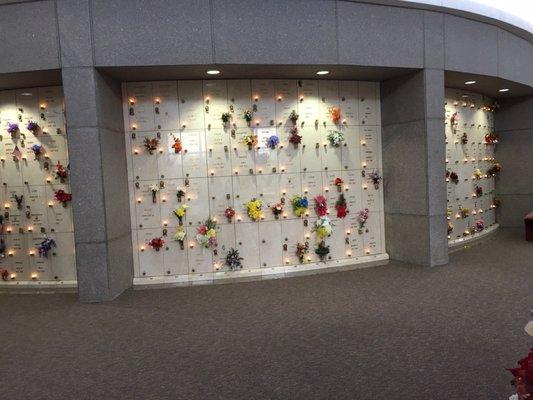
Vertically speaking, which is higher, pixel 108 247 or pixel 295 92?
pixel 295 92

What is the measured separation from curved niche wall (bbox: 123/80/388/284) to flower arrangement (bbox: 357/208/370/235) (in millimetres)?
16

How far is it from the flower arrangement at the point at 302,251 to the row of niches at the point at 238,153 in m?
1.13

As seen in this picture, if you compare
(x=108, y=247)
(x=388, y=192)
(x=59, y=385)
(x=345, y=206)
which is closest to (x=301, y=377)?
(x=59, y=385)

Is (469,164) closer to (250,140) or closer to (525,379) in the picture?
(250,140)

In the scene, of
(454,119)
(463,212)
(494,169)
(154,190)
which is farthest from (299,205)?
(494,169)

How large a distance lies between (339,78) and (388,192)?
1975mm

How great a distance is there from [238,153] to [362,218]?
2.23 m

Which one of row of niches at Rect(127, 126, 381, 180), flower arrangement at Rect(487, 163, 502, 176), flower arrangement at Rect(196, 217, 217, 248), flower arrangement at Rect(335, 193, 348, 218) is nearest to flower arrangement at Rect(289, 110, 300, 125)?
row of niches at Rect(127, 126, 381, 180)

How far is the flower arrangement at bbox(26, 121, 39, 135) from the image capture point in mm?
6289

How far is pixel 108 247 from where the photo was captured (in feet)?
18.5

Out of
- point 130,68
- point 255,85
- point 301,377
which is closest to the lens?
point 301,377

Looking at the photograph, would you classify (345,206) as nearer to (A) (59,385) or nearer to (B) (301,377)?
(B) (301,377)

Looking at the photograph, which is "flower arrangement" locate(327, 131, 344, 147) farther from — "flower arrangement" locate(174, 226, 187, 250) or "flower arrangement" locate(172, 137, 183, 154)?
"flower arrangement" locate(174, 226, 187, 250)

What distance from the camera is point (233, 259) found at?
6574mm
